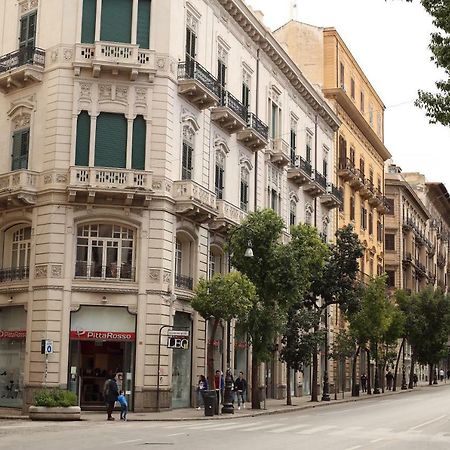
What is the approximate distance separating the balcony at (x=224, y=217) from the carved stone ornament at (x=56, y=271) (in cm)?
777

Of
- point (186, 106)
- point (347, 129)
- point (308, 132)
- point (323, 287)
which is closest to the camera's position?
point (186, 106)

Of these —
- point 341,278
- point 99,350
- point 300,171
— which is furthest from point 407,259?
point 99,350

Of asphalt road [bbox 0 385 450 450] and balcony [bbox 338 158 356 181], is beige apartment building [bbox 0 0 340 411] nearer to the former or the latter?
asphalt road [bbox 0 385 450 450]

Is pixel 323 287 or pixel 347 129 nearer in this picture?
pixel 323 287

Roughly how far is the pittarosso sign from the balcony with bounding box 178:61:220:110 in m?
9.96

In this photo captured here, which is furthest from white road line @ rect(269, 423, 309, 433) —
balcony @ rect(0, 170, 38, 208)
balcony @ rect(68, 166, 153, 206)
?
balcony @ rect(0, 170, 38, 208)

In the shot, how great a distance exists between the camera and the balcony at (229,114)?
38.3m

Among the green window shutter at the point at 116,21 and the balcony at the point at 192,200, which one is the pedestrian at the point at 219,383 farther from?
the green window shutter at the point at 116,21

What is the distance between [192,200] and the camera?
3397 centimetres

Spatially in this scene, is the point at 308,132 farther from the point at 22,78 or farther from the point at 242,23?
the point at 22,78

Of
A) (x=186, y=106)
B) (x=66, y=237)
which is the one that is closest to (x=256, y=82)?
(x=186, y=106)

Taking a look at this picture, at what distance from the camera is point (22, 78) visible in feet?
112

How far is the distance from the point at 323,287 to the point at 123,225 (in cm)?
1605

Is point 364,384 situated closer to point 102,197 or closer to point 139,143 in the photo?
point 139,143
